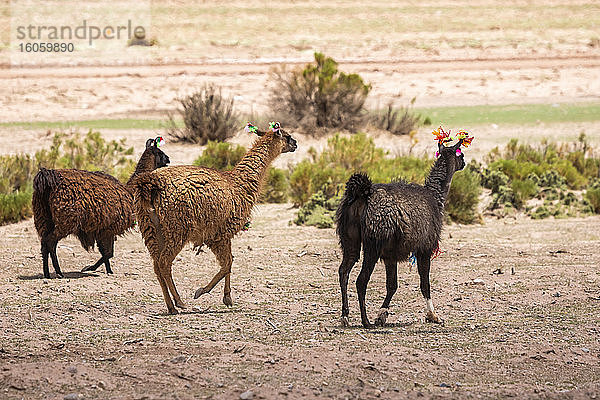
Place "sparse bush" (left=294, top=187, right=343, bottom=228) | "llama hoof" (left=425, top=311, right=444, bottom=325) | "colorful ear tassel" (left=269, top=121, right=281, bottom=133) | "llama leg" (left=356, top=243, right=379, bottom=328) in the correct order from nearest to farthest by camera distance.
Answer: "llama leg" (left=356, top=243, right=379, bottom=328)
"llama hoof" (left=425, top=311, right=444, bottom=325)
"colorful ear tassel" (left=269, top=121, right=281, bottom=133)
"sparse bush" (left=294, top=187, right=343, bottom=228)

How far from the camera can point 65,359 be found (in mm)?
6988

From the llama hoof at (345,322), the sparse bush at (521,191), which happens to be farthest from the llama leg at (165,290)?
the sparse bush at (521,191)

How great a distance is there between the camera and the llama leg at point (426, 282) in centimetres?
813

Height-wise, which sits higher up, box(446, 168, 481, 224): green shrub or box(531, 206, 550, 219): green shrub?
box(446, 168, 481, 224): green shrub

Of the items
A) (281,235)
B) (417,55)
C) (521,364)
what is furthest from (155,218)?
(417,55)

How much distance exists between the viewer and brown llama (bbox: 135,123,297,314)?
27.7ft

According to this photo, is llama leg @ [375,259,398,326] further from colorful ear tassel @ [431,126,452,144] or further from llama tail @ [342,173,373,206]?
colorful ear tassel @ [431,126,452,144]

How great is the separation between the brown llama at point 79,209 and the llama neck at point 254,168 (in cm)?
154

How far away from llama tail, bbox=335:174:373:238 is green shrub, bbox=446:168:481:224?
6.81 metres

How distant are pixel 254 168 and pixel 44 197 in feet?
8.29

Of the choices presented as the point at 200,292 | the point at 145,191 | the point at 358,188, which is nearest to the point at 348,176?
the point at 200,292

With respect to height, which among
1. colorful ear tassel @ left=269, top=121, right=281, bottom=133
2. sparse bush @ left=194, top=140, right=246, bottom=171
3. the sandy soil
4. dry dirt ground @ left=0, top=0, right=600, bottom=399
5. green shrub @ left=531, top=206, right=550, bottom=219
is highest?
the sandy soil

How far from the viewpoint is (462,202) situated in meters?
14.8

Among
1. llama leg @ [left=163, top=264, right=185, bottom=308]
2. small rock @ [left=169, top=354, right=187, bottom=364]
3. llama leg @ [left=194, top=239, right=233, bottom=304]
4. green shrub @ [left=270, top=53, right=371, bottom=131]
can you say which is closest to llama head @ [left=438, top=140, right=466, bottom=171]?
llama leg @ [left=194, top=239, right=233, bottom=304]
